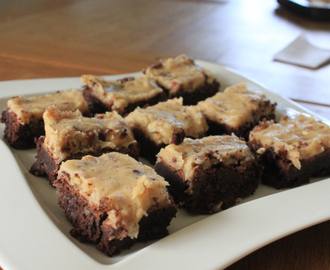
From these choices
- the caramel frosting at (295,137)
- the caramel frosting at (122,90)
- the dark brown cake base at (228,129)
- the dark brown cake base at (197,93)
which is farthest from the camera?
the dark brown cake base at (197,93)

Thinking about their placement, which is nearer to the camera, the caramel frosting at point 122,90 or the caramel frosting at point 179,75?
the caramel frosting at point 122,90

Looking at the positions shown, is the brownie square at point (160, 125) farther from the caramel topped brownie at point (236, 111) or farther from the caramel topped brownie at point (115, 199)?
the caramel topped brownie at point (115, 199)

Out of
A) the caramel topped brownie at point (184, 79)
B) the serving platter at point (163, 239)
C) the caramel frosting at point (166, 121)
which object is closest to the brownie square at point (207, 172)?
the serving platter at point (163, 239)

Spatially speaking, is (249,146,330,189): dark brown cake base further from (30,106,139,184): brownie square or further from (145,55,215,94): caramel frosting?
(145,55,215,94): caramel frosting

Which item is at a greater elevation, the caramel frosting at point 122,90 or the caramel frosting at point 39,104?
the caramel frosting at point 39,104

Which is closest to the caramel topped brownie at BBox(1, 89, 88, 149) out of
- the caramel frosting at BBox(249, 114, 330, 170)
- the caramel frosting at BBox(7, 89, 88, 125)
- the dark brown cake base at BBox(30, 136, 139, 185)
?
the caramel frosting at BBox(7, 89, 88, 125)
